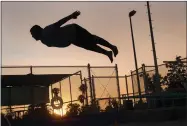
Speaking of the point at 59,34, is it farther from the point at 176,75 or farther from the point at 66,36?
the point at 176,75

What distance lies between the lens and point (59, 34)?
545 centimetres

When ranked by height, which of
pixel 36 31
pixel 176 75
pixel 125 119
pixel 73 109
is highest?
pixel 36 31

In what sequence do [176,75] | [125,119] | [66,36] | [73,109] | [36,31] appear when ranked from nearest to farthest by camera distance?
[66,36]
[36,31]
[176,75]
[125,119]
[73,109]

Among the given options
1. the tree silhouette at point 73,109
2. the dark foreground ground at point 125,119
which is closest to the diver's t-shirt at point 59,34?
the dark foreground ground at point 125,119

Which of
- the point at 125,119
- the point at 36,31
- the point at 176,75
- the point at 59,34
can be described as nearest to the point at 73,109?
the point at 125,119

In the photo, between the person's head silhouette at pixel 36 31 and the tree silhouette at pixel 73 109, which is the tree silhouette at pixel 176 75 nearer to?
the tree silhouette at pixel 73 109

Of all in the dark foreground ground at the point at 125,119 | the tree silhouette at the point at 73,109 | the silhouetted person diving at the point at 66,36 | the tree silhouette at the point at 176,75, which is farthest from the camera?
the tree silhouette at the point at 73,109

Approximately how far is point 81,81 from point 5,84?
386 cm

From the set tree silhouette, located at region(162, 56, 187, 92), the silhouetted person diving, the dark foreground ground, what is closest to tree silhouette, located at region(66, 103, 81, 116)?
the dark foreground ground

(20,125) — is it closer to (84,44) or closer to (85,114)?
(85,114)

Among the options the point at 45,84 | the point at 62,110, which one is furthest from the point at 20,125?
the point at 45,84

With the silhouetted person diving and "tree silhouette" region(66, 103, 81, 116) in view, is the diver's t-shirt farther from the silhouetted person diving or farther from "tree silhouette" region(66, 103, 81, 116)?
"tree silhouette" region(66, 103, 81, 116)

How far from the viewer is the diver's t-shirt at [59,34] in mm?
5328

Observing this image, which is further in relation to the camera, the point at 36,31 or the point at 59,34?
the point at 36,31
